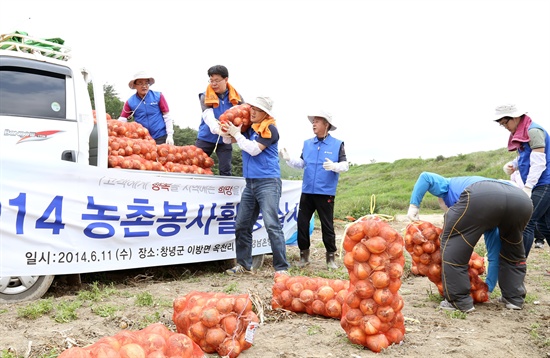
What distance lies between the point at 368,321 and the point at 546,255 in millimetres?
6354

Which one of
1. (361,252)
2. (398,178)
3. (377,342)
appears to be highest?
(361,252)

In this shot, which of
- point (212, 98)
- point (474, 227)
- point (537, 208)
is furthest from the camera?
point (212, 98)

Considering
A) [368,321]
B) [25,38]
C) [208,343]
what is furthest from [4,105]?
[368,321]

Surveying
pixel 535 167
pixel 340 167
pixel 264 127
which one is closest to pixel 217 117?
pixel 264 127

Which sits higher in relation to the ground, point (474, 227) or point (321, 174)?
point (321, 174)

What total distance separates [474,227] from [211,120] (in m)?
3.33

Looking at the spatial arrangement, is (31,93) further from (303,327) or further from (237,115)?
(303,327)

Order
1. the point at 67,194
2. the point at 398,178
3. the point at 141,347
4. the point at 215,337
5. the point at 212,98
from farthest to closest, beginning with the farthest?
the point at 398,178 < the point at 212,98 < the point at 67,194 < the point at 215,337 < the point at 141,347

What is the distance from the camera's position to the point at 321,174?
6.77 metres

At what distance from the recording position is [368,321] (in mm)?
3535

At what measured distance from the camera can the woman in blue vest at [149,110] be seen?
7.09 m

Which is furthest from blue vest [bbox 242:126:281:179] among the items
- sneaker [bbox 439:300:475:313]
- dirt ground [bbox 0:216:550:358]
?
sneaker [bbox 439:300:475:313]

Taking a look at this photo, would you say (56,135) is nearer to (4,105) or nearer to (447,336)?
(4,105)

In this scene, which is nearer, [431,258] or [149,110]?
[431,258]
